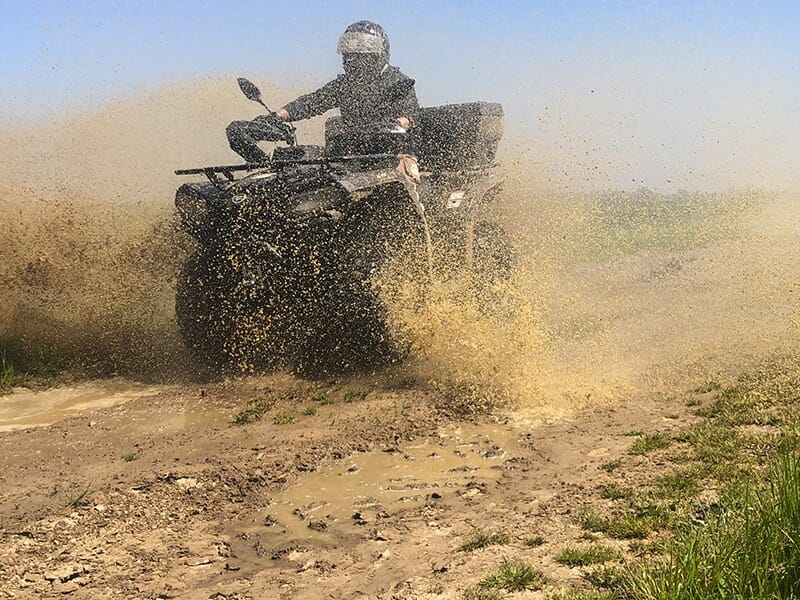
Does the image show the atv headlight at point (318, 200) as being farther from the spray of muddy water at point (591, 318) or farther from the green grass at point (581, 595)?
the green grass at point (581, 595)

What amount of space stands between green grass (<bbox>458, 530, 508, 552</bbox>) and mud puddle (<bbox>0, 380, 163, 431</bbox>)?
3939 mm

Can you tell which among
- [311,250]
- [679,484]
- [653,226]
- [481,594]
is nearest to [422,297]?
[311,250]

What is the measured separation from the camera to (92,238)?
7727mm

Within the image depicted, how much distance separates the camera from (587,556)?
3100mm

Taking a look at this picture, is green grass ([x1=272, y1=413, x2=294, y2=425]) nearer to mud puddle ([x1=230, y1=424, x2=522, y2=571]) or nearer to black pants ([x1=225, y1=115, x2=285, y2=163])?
mud puddle ([x1=230, y1=424, x2=522, y2=571])

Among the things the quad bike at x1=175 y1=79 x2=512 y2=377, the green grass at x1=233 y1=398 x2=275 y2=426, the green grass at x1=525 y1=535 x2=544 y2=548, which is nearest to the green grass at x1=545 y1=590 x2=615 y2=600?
the green grass at x1=525 y1=535 x2=544 y2=548

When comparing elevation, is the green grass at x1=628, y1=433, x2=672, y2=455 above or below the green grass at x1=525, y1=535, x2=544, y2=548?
below

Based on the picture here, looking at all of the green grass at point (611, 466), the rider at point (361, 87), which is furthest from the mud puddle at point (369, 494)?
the rider at point (361, 87)

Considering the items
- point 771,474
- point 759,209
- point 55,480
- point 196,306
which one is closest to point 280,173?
point 196,306

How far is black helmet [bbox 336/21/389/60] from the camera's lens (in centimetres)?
802

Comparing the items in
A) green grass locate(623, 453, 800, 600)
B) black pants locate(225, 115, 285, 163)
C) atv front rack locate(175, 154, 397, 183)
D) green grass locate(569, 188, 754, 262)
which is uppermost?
black pants locate(225, 115, 285, 163)

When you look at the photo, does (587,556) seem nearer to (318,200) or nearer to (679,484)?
(679,484)

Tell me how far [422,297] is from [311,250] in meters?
1.04

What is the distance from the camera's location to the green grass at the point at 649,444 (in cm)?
464
